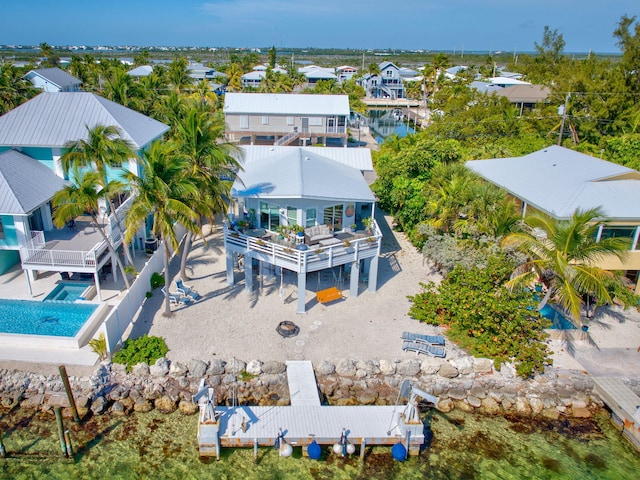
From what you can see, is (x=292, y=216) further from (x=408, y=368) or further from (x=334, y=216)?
(x=408, y=368)

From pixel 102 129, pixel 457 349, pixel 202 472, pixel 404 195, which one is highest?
pixel 102 129

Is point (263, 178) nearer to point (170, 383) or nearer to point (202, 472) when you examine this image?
point (170, 383)

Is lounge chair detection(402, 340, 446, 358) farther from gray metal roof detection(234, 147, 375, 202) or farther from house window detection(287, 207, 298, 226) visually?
house window detection(287, 207, 298, 226)

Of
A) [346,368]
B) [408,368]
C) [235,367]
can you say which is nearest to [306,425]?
[346,368]

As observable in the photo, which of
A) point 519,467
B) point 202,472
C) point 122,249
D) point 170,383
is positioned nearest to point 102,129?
point 122,249

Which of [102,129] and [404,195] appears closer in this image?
[102,129]

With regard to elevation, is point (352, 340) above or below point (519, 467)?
above

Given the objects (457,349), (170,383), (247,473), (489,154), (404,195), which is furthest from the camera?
(489,154)
